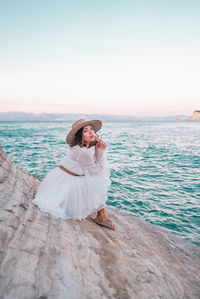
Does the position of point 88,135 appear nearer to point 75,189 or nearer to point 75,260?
point 75,189

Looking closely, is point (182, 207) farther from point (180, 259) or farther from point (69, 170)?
point (69, 170)

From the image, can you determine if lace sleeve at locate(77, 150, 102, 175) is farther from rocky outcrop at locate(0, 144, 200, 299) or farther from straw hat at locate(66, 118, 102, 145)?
rocky outcrop at locate(0, 144, 200, 299)

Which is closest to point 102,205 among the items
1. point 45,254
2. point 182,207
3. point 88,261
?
point 88,261

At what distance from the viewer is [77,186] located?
362 cm

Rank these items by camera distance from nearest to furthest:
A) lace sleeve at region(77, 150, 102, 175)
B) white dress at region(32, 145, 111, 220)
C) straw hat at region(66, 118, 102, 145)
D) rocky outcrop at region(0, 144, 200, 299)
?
rocky outcrop at region(0, 144, 200, 299)
white dress at region(32, 145, 111, 220)
lace sleeve at region(77, 150, 102, 175)
straw hat at region(66, 118, 102, 145)

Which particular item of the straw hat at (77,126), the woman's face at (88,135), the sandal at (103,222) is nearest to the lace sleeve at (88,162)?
the woman's face at (88,135)

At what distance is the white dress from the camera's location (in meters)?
3.54

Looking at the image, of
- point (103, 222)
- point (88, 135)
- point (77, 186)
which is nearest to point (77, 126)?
point (88, 135)

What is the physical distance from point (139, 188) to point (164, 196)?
119 centimetres

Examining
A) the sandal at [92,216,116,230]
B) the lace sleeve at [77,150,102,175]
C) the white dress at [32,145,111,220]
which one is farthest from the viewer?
the sandal at [92,216,116,230]

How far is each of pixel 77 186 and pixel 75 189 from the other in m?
0.07

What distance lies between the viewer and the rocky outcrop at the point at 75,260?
207 cm

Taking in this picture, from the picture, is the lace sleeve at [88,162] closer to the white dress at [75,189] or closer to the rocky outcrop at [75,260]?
the white dress at [75,189]

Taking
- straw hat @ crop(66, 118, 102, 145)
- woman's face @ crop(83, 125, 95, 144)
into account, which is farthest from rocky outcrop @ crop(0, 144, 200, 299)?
woman's face @ crop(83, 125, 95, 144)
